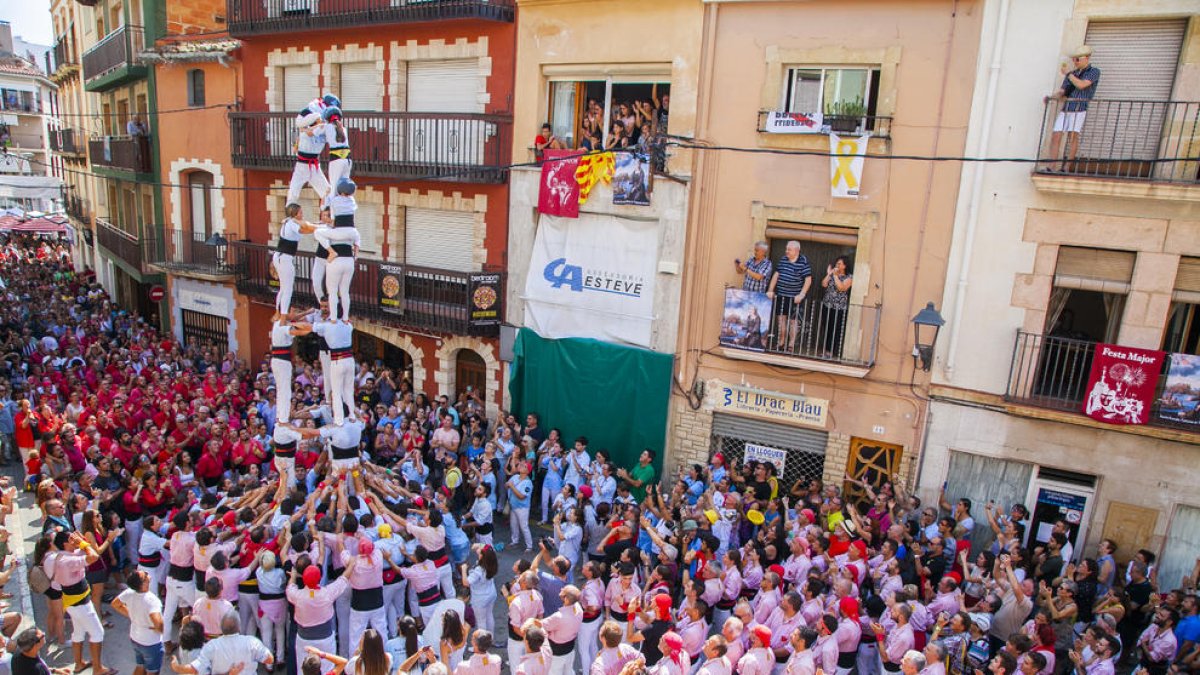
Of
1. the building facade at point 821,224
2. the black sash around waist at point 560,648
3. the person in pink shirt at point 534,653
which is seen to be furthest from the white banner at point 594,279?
the person in pink shirt at point 534,653

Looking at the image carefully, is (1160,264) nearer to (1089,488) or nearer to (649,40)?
Answer: (1089,488)

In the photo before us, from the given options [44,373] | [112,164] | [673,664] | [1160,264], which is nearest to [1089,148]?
[1160,264]

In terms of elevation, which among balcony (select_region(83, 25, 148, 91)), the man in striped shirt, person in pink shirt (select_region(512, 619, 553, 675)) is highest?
balcony (select_region(83, 25, 148, 91))

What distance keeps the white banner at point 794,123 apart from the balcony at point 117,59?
17632mm

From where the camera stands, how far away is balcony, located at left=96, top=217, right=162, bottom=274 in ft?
73.0

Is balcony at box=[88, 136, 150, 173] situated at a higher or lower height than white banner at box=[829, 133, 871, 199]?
lower

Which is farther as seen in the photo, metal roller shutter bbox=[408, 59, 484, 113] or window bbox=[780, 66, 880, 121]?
metal roller shutter bbox=[408, 59, 484, 113]

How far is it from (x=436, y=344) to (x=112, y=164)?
14864 mm

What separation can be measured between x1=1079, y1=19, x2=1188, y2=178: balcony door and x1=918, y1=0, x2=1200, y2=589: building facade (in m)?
0.02

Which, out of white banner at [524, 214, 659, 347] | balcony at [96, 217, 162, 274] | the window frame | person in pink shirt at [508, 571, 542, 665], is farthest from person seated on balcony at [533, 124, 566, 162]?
balcony at [96, 217, 162, 274]

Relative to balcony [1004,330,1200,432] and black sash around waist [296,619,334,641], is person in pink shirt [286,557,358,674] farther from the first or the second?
balcony [1004,330,1200,432]

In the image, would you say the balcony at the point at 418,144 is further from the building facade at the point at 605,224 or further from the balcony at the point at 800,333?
the balcony at the point at 800,333

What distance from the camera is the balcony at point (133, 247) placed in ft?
73.0

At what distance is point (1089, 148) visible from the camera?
1109cm
